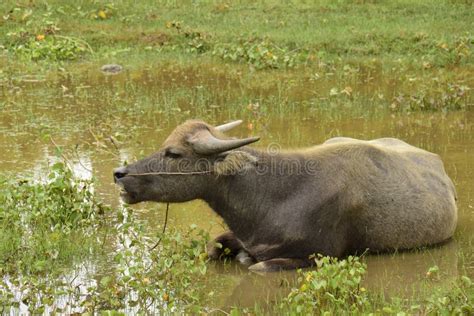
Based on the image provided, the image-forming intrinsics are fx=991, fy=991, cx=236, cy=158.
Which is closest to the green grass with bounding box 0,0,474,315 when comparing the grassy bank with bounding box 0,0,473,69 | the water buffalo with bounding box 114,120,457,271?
the grassy bank with bounding box 0,0,473,69

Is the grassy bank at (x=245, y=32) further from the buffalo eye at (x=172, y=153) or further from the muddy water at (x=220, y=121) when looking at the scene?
the buffalo eye at (x=172, y=153)

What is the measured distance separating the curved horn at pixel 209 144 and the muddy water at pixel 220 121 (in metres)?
0.83

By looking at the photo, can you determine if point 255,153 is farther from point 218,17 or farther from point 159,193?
point 218,17

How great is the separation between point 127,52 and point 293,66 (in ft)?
8.76

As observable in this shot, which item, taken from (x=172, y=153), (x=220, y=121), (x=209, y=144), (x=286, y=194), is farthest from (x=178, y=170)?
(x=220, y=121)

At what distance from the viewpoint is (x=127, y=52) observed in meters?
14.8

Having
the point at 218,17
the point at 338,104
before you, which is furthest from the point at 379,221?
the point at 218,17

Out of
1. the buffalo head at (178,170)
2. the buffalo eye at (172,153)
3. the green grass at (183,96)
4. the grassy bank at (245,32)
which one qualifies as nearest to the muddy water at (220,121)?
the green grass at (183,96)

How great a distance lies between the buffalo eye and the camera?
6547 mm

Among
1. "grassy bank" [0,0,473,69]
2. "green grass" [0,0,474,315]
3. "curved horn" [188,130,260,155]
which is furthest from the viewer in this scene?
"grassy bank" [0,0,473,69]

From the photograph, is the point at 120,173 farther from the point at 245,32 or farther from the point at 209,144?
the point at 245,32

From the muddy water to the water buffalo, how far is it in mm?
194

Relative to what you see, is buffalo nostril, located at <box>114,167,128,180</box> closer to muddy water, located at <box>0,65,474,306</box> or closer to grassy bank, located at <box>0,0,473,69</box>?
muddy water, located at <box>0,65,474,306</box>

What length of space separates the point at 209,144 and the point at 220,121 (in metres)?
4.23
